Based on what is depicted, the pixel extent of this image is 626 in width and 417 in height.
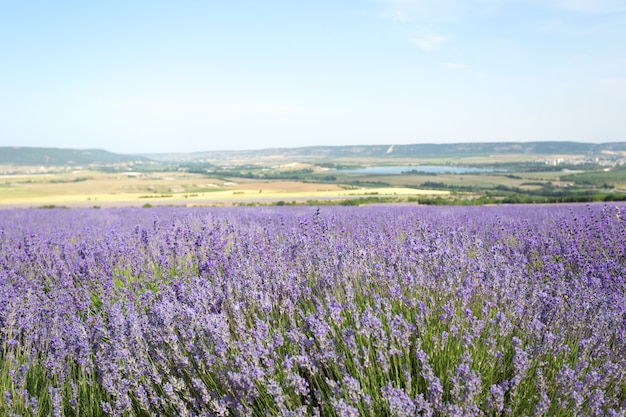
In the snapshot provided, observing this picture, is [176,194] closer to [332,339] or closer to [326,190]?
[326,190]

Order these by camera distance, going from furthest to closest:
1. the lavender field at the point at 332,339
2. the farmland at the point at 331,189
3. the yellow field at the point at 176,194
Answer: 1. the yellow field at the point at 176,194
2. the farmland at the point at 331,189
3. the lavender field at the point at 332,339

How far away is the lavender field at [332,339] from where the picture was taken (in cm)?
200

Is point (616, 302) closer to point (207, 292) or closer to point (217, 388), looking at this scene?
point (217, 388)

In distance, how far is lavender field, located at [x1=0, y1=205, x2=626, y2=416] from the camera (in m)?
2.00

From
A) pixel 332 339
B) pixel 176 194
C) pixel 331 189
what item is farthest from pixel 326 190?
pixel 332 339

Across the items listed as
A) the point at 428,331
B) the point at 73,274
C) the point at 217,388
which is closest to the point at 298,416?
the point at 217,388

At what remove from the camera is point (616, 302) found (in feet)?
9.46

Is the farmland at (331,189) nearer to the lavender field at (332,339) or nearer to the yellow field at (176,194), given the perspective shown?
the yellow field at (176,194)

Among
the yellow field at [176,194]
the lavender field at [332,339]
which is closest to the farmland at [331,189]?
the yellow field at [176,194]

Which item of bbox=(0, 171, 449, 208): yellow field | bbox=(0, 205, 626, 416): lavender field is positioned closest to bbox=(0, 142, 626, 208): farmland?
bbox=(0, 171, 449, 208): yellow field

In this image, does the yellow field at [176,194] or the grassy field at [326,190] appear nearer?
the grassy field at [326,190]

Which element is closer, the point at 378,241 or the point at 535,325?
the point at 535,325

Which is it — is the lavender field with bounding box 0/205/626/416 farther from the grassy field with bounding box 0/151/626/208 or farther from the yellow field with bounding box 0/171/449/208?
the yellow field with bounding box 0/171/449/208

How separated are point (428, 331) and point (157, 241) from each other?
15.1 feet
